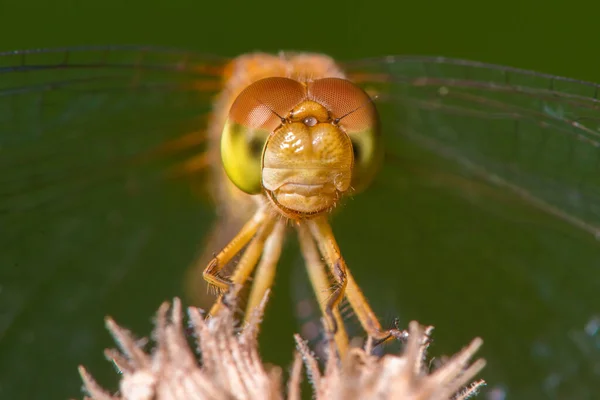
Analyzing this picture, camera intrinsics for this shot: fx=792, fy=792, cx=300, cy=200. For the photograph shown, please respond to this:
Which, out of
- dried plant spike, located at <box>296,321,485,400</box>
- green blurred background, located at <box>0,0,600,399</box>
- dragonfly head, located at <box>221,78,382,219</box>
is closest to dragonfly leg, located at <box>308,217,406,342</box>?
dragonfly head, located at <box>221,78,382,219</box>

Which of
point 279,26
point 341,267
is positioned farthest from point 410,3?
point 341,267

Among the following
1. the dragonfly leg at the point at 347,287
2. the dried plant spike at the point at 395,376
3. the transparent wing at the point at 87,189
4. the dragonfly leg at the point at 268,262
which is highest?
the transparent wing at the point at 87,189

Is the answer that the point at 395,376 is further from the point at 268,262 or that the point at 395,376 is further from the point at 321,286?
the point at 268,262

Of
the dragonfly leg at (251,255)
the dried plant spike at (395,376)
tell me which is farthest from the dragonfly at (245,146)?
the dried plant spike at (395,376)

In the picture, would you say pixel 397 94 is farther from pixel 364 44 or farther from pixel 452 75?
pixel 364 44

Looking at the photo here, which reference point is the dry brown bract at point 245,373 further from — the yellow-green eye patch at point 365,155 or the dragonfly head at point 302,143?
the yellow-green eye patch at point 365,155

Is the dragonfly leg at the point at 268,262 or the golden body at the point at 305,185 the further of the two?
the dragonfly leg at the point at 268,262

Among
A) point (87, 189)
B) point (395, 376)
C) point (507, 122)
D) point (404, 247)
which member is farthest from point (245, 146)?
point (404, 247)

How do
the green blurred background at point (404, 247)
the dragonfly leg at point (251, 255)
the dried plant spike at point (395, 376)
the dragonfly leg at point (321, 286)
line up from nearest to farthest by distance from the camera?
the dried plant spike at point (395, 376) → the dragonfly leg at point (321, 286) → the dragonfly leg at point (251, 255) → the green blurred background at point (404, 247)
